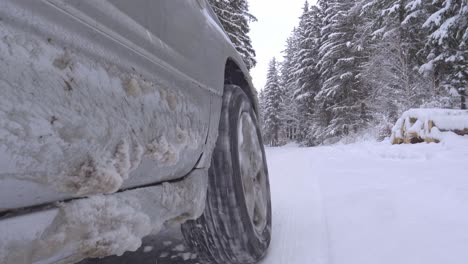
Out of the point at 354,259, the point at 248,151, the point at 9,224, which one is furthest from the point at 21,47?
the point at 354,259

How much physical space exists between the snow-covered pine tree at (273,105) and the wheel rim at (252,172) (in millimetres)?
31038

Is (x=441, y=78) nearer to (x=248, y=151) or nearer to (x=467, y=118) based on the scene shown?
(x=467, y=118)

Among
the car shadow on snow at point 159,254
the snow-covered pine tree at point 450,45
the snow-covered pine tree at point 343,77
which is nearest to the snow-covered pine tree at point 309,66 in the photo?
the snow-covered pine tree at point 343,77

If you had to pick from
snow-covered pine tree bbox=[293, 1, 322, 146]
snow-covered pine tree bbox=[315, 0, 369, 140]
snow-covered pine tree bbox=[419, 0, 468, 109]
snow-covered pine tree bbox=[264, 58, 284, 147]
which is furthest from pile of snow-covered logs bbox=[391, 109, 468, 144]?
snow-covered pine tree bbox=[264, 58, 284, 147]

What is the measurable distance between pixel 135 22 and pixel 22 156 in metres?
0.42

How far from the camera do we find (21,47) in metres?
0.43

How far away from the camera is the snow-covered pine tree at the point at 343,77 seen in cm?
1881

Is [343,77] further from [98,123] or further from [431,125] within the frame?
[98,123]

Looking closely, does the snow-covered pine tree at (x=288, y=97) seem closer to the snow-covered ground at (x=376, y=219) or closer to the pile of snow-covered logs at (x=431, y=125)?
the pile of snow-covered logs at (x=431, y=125)

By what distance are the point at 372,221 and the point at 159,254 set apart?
132 centimetres

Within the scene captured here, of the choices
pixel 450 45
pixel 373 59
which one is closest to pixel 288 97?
pixel 373 59

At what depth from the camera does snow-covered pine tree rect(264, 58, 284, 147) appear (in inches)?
1277

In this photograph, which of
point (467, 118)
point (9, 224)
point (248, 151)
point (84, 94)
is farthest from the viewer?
point (467, 118)

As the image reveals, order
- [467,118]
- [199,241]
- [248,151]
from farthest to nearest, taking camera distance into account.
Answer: [467,118] < [248,151] < [199,241]
